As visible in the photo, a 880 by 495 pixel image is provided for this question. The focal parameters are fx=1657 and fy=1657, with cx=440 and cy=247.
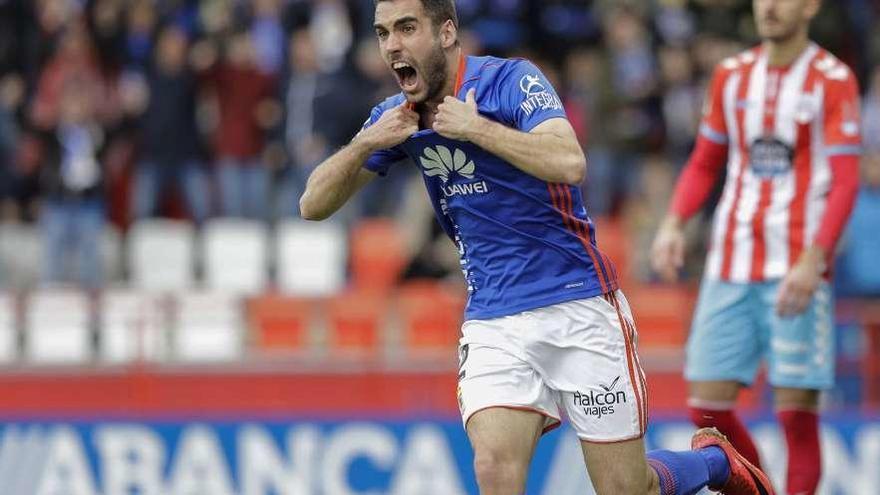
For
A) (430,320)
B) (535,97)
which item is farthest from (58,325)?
(535,97)

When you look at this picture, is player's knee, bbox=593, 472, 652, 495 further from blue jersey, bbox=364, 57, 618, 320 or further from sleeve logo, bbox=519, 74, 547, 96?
sleeve logo, bbox=519, 74, 547, 96

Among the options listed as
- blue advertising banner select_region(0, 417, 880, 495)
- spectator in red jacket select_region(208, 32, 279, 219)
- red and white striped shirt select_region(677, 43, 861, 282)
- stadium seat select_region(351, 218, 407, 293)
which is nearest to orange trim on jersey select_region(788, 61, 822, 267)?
red and white striped shirt select_region(677, 43, 861, 282)

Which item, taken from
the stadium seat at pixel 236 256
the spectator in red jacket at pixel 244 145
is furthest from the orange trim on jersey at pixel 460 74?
the spectator in red jacket at pixel 244 145

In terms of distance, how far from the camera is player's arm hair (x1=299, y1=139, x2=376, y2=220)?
6.24m

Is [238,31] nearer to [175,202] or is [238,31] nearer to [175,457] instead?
[175,202]

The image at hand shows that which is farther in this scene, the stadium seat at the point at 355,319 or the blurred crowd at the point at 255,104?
the blurred crowd at the point at 255,104

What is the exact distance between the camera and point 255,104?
50.5ft

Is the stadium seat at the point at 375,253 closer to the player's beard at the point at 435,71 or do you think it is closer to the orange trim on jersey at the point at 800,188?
the orange trim on jersey at the point at 800,188

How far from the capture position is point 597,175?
15.2 metres

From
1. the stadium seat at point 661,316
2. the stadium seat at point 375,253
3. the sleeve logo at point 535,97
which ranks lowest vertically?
the stadium seat at point 661,316

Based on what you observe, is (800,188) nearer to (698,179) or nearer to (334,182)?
(698,179)

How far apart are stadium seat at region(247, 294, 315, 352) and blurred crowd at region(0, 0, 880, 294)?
1.31 m

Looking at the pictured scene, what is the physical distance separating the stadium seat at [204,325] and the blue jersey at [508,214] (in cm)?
731

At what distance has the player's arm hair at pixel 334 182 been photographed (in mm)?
6242
